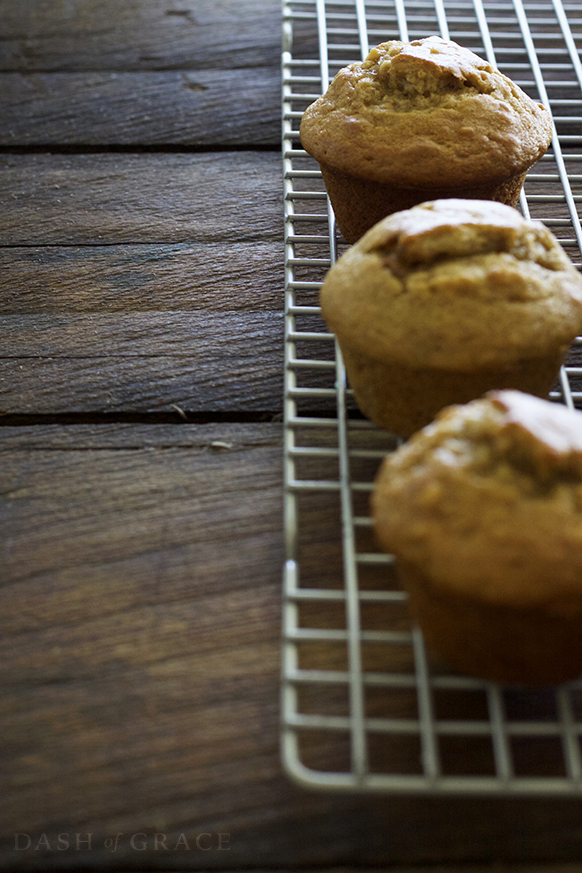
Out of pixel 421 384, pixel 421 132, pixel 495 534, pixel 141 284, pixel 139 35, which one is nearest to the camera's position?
pixel 495 534

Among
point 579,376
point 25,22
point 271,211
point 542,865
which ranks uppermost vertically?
point 25,22

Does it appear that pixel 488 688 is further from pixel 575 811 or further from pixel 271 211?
pixel 271 211

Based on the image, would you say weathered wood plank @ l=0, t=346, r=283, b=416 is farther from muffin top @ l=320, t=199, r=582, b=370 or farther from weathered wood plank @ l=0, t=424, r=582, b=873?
muffin top @ l=320, t=199, r=582, b=370

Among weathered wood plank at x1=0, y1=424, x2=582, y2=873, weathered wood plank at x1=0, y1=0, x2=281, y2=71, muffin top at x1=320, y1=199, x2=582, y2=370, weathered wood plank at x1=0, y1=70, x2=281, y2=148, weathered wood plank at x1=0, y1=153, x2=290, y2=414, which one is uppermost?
weathered wood plank at x1=0, y1=0, x2=281, y2=71

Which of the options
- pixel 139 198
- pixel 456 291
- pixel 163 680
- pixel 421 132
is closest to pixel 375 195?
pixel 421 132

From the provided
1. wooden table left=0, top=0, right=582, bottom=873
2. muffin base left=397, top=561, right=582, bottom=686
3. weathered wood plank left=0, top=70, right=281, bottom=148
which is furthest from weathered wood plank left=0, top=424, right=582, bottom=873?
weathered wood plank left=0, top=70, right=281, bottom=148

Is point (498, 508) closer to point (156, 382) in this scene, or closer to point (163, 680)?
point (163, 680)

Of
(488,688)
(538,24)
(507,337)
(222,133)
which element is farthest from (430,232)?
(538,24)

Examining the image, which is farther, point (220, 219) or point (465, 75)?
point (220, 219)
